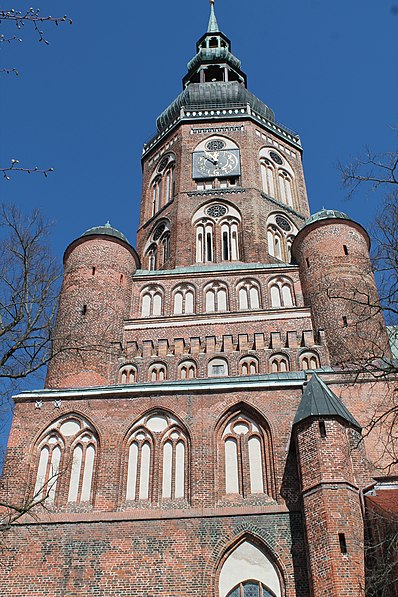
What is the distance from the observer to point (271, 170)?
31.4 metres

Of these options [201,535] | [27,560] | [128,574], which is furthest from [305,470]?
[27,560]

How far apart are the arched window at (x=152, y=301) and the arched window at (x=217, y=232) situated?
3148 mm

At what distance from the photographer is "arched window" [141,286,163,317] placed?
24.2 meters

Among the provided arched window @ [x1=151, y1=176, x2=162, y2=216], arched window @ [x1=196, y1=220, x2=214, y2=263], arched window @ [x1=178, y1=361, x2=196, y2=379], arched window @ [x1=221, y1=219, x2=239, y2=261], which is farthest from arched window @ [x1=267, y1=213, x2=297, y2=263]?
arched window @ [x1=178, y1=361, x2=196, y2=379]

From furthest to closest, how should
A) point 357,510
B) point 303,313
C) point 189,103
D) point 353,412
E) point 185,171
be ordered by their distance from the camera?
point 189,103, point 185,171, point 303,313, point 353,412, point 357,510

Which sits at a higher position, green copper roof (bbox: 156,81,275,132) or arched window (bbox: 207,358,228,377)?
green copper roof (bbox: 156,81,275,132)

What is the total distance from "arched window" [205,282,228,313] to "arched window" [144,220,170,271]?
3738mm

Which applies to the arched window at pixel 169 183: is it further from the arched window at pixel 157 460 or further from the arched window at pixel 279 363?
the arched window at pixel 157 460

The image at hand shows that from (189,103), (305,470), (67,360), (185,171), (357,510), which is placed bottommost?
(357,510)

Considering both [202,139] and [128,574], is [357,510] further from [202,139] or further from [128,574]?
[202,139]

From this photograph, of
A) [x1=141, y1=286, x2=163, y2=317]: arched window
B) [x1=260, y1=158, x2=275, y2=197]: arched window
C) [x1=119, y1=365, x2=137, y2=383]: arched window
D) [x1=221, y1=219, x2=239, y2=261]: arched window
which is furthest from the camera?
[x1=260, y1=158, x2=275, y2=197]: arched window

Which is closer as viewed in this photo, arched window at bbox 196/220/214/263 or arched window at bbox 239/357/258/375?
arched window at bbox 239/357/258/375

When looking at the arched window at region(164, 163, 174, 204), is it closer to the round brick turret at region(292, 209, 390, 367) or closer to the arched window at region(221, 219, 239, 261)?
the arched window at region(221, 219, 239, 261)

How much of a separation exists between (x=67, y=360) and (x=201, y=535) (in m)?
7.79
